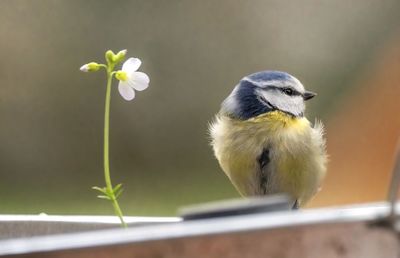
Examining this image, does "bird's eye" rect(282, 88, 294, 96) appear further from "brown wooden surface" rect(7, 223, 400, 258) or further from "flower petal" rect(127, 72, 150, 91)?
"brown wooden surface" rect(7, 223, 400, 258)

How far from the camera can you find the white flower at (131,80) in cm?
113

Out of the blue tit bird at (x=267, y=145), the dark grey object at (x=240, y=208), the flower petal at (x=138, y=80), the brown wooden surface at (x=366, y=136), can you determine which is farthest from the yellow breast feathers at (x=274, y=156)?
the brown wooden surface at (x=366, y=136)

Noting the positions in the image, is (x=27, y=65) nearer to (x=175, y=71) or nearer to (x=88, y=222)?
(x=175, y=71)

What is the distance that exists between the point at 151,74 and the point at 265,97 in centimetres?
224

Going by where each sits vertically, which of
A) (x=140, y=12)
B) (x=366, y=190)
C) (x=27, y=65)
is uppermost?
(x=140, y=12)

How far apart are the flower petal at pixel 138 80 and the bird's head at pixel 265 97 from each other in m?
0.50

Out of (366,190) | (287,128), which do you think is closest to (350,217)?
(287,128)

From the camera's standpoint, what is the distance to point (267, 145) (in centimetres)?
154

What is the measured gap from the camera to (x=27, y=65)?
381 cm

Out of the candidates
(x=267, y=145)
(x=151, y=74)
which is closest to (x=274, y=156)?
(x=267, y=145)

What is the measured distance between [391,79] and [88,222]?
10.1 ft

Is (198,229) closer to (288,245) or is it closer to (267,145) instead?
(288,245)

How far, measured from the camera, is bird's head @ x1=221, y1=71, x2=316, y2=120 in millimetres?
1641

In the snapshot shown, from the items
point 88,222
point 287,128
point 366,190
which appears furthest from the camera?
point 366,190
